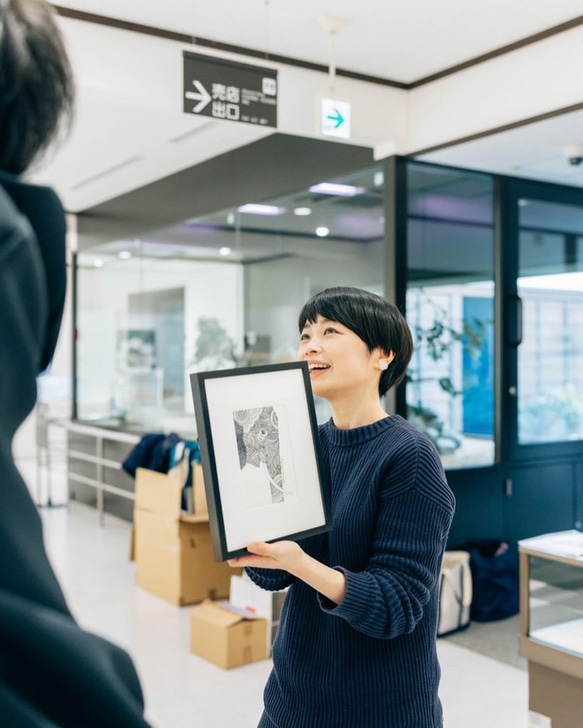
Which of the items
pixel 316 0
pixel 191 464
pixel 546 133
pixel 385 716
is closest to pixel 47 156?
pixel 385 716

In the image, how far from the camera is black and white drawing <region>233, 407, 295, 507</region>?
1189 millimetres

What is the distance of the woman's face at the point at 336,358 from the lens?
1.48 meters

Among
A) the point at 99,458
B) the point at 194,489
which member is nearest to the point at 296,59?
the point at 194,489

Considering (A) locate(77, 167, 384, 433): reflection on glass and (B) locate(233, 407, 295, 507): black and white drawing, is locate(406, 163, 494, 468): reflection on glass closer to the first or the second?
(A) locate(77, 167, 384, 433): reflection on glass

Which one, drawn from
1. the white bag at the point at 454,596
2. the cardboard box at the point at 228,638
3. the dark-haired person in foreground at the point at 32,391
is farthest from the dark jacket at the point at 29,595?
the white bag at the point at 454,596

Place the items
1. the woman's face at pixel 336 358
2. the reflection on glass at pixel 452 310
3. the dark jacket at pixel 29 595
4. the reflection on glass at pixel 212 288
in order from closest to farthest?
1. the dark jacket at pixel 29 595
2. the woman's face at pixel 336 358
3. the reflection on glass at pixel 452 310
4. the reflection on glass at pixel 212 288

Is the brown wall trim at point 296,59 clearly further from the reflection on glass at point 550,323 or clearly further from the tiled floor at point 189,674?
the tiled floor at point 189,674

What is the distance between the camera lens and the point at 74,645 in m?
0.55

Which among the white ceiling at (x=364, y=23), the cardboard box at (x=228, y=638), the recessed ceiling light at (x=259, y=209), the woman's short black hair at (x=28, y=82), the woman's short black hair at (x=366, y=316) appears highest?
the white ceiling at (x=364, y=23)

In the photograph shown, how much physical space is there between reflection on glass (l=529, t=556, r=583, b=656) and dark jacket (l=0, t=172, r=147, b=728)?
7.77ft

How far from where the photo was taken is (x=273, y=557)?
3.87 ft

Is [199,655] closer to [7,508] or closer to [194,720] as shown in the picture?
[194,720]

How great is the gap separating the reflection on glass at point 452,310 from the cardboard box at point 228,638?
4.92ft

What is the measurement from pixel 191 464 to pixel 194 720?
1.79 metres
